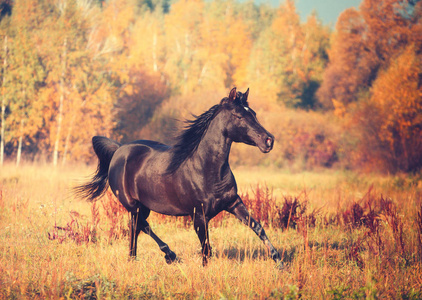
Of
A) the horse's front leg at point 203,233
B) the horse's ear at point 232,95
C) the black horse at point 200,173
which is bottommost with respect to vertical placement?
the horse's front leg at point 203,233

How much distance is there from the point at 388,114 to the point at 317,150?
24.8 feet

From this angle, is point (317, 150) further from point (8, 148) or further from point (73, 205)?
point (73, 205)

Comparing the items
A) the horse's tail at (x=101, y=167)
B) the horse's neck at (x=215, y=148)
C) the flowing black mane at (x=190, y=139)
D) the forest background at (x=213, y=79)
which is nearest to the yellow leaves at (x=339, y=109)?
the forest background at (x=213, y=79)

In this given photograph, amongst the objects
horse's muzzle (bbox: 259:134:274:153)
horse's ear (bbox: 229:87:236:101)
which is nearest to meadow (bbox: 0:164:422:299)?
horse's muzzle (bbox: 259:134:274:153)

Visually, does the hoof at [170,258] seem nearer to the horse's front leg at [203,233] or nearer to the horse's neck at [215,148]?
the horse's front leg at [203,233]

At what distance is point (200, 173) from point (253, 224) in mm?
839

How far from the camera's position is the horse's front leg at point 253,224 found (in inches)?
192

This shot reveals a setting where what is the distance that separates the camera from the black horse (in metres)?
4.87

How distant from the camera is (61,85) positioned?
22000 mm

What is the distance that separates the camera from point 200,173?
502 centimetres

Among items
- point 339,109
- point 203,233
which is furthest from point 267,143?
point 339,109

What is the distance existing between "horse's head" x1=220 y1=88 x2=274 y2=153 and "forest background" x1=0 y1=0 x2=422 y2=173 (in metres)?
1.09

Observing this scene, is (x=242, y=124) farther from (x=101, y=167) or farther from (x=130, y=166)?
(x=101, y=167)

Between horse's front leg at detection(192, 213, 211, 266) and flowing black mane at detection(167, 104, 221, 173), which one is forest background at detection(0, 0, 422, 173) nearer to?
flowing black mane at detection(167, 104, 221, 173)
